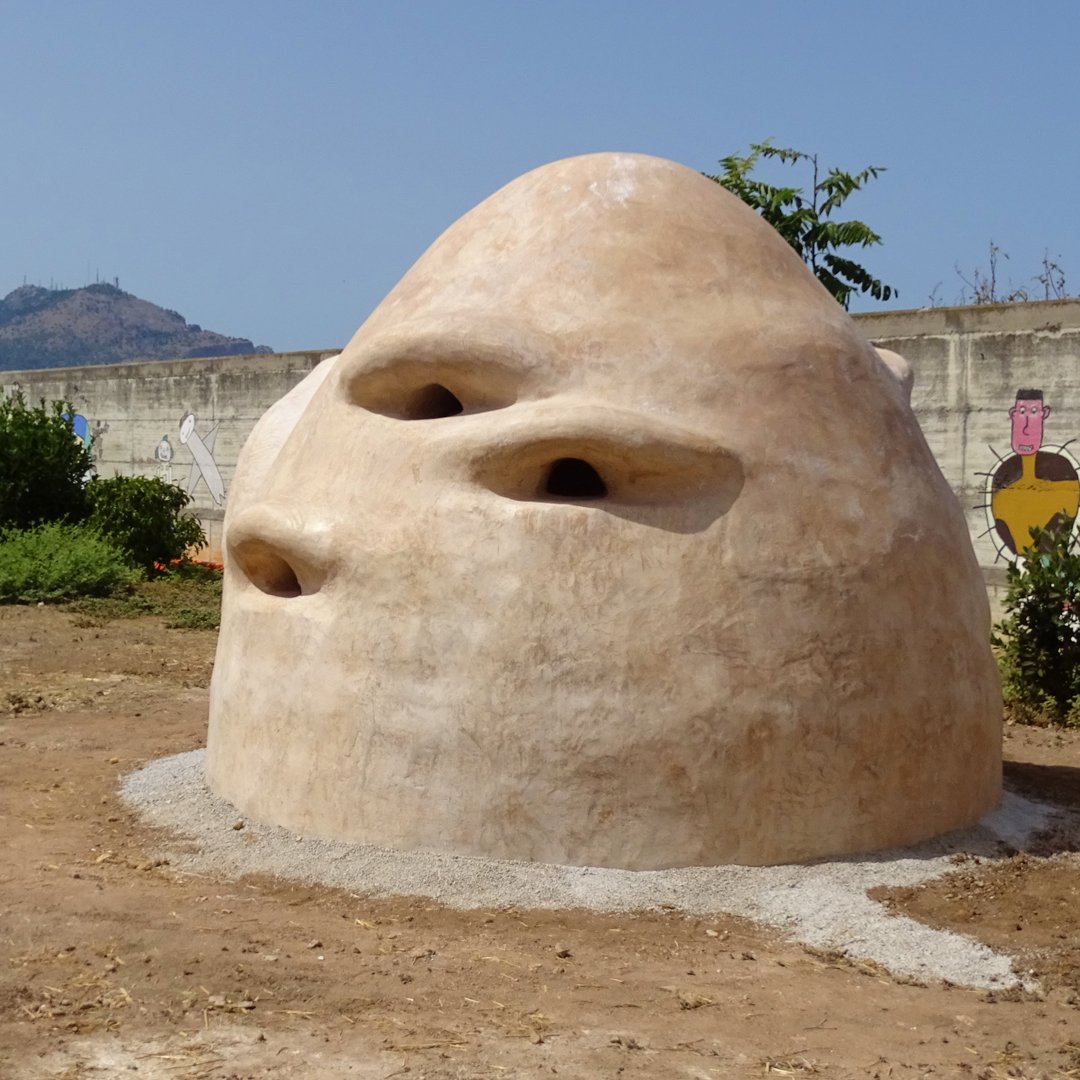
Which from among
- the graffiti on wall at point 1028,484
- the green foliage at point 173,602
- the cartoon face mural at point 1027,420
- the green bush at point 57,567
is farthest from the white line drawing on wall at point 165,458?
the cartoon face mural at point 1027,420

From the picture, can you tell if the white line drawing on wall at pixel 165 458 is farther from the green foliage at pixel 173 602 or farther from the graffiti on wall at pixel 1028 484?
the graffiti on wall at pixel 1028 484

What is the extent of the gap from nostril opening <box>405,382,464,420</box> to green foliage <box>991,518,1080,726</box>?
5254 mm

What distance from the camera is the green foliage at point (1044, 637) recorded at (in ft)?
33.8

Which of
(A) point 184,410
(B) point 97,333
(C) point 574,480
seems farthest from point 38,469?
(B) point 97,333

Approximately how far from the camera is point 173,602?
53.4 feet

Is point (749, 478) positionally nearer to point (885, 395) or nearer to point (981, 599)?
point (885, 395)

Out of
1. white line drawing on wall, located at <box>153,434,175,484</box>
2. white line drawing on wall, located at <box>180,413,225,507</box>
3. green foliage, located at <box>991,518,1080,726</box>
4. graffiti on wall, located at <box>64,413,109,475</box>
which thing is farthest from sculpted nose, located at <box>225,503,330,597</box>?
graffiti on wall, located at <box>64,413,109,475</box>

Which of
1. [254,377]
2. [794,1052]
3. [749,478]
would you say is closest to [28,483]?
[254,377]

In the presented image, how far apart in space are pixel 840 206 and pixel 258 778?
1271 centimetres

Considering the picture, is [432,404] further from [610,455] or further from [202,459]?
[202,459]

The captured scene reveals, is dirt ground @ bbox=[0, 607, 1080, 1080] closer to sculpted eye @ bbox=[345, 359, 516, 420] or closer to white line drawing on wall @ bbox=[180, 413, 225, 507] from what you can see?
sculpted eye @ bbox=[345, 359, 516, 420]

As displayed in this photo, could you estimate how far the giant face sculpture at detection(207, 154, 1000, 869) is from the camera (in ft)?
19.1

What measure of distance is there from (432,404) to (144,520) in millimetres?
12844

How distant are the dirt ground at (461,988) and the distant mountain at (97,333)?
160 metres
